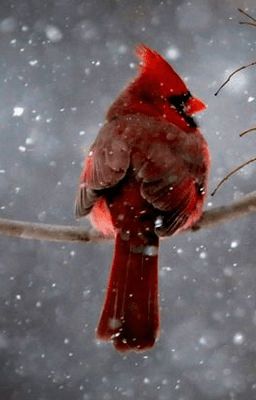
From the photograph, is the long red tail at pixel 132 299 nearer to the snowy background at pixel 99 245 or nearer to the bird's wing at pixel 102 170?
the bird's wing at pixel 102 170

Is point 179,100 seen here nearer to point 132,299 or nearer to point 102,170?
point 102,170

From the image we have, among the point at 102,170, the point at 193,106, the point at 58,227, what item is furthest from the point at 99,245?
the point at 58,227

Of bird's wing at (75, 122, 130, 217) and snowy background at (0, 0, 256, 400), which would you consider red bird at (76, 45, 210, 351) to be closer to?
bird's wing at (75, 122, 130, 217)

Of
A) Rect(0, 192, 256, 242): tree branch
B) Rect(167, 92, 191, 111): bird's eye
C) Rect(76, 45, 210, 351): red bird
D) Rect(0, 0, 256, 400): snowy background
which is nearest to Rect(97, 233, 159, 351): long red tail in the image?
Rect(76, 45, 210, 351): red bird

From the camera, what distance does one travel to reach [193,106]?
3.38m

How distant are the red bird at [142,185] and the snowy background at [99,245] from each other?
387 centimetres

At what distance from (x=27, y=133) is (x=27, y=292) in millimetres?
1450

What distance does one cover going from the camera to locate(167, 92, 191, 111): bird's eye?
3348 millimetres

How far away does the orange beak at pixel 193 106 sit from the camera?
3.36 meters

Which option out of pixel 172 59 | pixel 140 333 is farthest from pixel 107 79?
pixel 140 333

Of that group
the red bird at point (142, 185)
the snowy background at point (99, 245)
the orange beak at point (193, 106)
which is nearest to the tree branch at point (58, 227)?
the red bird at point (142, 185)

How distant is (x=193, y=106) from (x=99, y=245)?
4049 millimetres

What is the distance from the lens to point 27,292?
7.45 m

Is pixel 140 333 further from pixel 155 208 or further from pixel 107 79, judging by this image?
pixel 107 79
